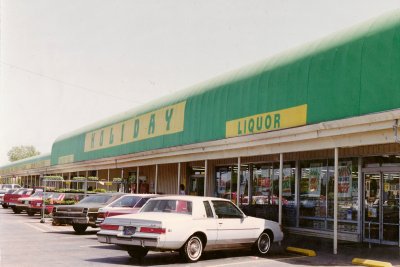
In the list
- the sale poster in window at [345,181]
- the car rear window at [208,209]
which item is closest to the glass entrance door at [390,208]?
the sale poster in window at [345,181]

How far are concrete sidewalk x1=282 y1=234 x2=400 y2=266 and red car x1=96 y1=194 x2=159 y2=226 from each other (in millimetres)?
4738

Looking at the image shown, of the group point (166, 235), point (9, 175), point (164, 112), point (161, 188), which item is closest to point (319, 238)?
point (166, 235)

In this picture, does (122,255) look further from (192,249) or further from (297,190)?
(297,190)

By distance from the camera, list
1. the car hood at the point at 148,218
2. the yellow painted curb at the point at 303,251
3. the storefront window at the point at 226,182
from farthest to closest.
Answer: the storefront window at the point at 226,182, the yellow painted curb at the point at 303,251, the car hood at the point at 148,218

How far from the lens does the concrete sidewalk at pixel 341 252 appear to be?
12.3 m

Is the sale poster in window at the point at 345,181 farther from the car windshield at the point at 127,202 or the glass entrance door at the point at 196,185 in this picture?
the glass entrance door at the point at 196,185

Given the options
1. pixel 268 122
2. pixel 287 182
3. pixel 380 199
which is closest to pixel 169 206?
pixel 268 122

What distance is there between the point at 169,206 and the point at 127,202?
4829mm

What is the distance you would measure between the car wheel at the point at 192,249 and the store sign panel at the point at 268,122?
5.68m

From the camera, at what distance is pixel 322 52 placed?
599 inches

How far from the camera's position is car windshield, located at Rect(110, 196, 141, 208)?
16469mm

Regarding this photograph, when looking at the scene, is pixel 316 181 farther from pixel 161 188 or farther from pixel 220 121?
pixel 161 188

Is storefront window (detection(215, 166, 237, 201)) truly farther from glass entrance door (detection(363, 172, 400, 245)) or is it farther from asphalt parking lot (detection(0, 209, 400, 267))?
glass entrance door (detection(363, 172, 400, 245))

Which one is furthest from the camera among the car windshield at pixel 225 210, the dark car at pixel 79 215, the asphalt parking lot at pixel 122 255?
the dark car at pixel 79 215
